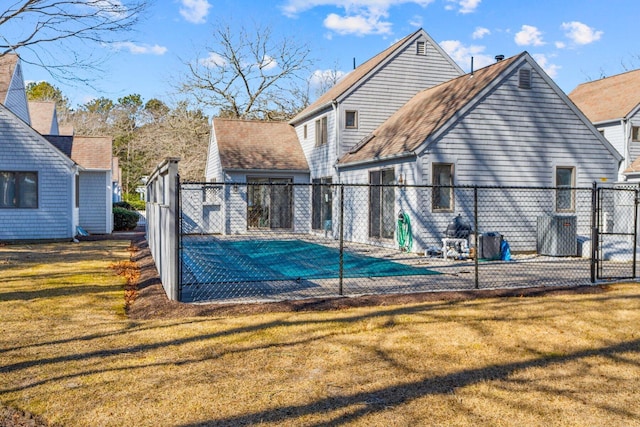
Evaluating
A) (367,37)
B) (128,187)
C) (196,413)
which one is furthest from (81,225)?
(128,187)

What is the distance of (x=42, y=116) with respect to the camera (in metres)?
30.1

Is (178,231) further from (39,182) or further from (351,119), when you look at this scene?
(351,119)

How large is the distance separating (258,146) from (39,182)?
8.47 meters

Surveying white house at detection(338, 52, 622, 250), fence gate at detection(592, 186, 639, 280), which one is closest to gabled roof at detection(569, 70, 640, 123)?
fence gate at detection(592, 186, 639, 280)

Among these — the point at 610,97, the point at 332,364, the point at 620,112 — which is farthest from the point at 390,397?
the point at 610,97

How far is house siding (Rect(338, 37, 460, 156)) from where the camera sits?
19781 millimetres

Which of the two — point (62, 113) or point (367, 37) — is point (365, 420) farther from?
point (62, 113)

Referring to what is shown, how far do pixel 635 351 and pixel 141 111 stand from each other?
6411 cm

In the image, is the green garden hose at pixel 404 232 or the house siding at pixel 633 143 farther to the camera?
the house siding at pixel 633 143

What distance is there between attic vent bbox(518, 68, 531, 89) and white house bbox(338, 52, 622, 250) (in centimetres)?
3

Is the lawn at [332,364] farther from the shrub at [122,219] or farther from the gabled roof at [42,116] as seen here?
the gabled roof at [42,116]

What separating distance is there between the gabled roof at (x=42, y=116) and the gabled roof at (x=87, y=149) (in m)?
6.71

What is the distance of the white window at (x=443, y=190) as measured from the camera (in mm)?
Answer: 14625

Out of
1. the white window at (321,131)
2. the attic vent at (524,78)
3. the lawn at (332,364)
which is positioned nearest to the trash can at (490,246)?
the attic vent at (524,78)
